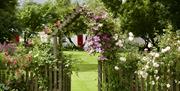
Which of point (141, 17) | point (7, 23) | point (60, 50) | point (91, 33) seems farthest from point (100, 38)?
point (141, 17)

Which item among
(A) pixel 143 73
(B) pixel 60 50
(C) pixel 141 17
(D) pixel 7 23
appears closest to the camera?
(A) pixel 143 73

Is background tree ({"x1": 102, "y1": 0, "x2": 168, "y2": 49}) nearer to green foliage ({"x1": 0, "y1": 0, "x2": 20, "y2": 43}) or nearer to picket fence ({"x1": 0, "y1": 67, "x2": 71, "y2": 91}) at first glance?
green foliage ({"x1": 0, "y1": 0, "x2": 20, "y2": 43})

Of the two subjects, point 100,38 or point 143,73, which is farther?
point 100,38

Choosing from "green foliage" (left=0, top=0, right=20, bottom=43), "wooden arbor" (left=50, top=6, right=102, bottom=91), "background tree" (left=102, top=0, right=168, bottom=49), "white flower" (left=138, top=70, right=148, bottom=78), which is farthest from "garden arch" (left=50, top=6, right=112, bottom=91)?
"background tree" (left=102, top=0, right=168, bottom=49)

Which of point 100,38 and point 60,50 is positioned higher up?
point 100,38

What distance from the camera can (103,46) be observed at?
9789 millimetres

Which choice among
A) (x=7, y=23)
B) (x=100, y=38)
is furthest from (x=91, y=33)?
(x=7, y=23)

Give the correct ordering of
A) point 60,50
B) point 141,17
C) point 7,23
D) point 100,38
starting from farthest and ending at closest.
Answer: point 141,17 → point 7,23 → point 60,50 → point 100,38

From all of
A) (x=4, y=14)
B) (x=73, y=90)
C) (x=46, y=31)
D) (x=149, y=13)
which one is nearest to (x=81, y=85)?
(x=73, y=90)

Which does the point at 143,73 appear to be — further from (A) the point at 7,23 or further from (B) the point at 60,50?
(A) the point at 7,23

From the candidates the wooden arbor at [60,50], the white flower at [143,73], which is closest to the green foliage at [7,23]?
the wooden arbor at [60,50]

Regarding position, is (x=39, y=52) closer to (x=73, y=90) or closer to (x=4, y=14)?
(x=73, y=90)

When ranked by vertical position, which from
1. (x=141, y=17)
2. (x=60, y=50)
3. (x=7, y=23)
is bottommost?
(x=60, y=50)

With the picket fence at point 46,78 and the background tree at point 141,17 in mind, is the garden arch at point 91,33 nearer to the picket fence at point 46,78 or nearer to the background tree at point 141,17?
the picket fence at point 46,78
